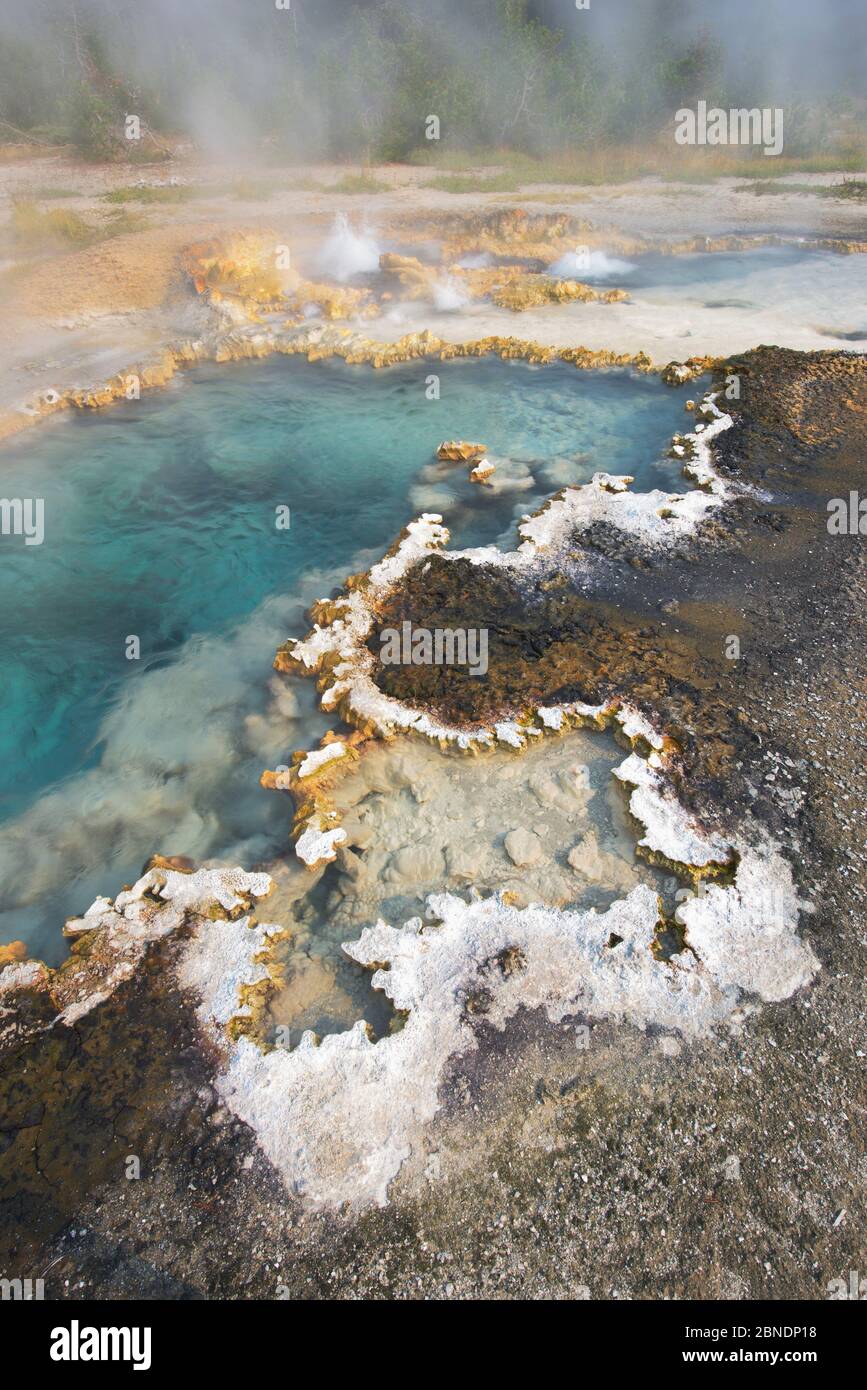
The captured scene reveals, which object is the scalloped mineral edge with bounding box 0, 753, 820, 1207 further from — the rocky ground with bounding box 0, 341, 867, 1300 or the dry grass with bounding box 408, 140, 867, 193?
the dry grass with bounding box 408, 140, 867, 193

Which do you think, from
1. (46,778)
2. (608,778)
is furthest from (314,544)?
(608,778)

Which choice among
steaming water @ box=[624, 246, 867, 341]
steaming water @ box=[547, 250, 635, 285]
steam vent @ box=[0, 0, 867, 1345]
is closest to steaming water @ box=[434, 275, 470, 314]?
steam vent @ box=[0, 0, 867, 1345]

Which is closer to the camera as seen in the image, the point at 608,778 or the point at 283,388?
the point at 608,778

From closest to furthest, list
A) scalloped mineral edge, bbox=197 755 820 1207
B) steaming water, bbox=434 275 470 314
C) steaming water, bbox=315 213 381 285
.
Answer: scalloped mineral edge, bbox=197 755 820 1207 < steaming water, bbox=434 275 470 314 < steaming water, bbox=315 213 381 285

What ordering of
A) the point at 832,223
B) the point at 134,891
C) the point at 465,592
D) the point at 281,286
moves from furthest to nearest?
1. the point at 832,223
2. the point at 281,286
3. the point at 465,592
4. the point at 134,891

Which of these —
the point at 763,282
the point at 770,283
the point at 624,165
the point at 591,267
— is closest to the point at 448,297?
the point at 591,267

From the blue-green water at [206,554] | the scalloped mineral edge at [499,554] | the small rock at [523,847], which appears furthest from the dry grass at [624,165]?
the small rock at [523,847]

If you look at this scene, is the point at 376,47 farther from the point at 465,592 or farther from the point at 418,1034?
the point at 418,1034
